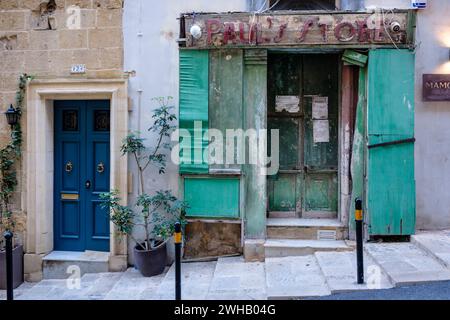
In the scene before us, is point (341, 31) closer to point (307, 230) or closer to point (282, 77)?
point (282, 77)

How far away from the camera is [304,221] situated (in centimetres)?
700

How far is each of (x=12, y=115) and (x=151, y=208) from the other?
2580 mm

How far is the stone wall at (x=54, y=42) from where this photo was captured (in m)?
6.93

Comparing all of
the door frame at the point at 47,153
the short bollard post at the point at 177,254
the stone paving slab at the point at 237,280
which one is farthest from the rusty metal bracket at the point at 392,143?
the door frame at the point at 47,153

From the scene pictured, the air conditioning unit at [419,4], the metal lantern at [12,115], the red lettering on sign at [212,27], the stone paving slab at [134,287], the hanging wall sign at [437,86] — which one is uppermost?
the air conditioning unit at [419,4]

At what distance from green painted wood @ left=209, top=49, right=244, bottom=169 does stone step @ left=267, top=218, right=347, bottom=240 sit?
44.3 inches

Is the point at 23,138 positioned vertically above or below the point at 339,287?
above

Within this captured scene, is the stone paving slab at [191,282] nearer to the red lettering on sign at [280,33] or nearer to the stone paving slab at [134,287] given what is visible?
the stone paving slab at [134,287]

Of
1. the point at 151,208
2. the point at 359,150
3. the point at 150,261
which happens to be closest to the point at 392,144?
the point at 359,150

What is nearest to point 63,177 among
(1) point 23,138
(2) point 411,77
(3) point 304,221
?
(1) point 23,138

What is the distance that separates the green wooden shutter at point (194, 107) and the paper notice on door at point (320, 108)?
5.85ft

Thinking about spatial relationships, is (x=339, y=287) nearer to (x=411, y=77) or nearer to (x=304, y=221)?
(x=304, y=221)

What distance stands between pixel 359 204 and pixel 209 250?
2.55 m
